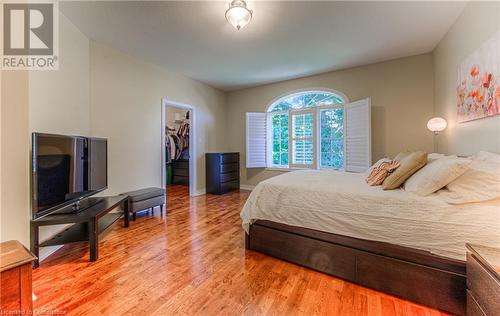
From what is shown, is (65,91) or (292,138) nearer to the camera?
(65,91)

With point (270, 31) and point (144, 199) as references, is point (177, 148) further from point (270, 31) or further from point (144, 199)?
point (270, 31)

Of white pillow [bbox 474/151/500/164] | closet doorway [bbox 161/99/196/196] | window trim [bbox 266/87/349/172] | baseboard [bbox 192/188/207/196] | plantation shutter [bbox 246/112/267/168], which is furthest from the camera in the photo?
closet doorway [bbox 161/99/196/196]

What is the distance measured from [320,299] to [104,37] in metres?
3.94

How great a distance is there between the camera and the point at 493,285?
92 cm

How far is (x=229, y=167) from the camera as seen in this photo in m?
5.12

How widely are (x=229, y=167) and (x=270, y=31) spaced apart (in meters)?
3.17

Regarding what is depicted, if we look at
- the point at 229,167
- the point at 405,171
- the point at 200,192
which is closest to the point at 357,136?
the point at 405,171

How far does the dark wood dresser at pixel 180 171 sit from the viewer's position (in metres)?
6.15

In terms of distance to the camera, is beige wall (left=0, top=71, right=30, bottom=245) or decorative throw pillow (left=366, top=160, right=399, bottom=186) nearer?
beige wall (left=0, top=71, right=30, bottom=245)

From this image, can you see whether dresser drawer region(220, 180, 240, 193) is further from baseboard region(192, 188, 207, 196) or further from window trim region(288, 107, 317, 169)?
window trim region(288, 107, 317, 169)

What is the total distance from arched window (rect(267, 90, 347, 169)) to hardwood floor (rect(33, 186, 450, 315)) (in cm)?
280

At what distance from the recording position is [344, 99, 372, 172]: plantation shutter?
3625mm

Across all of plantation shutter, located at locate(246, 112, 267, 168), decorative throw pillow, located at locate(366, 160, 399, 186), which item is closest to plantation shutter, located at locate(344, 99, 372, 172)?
decorative throw pillow, located at locate(366, 160, 399, 186)

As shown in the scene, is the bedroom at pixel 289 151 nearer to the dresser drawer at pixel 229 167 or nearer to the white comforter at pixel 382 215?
the white comforter at pixel 382 215
